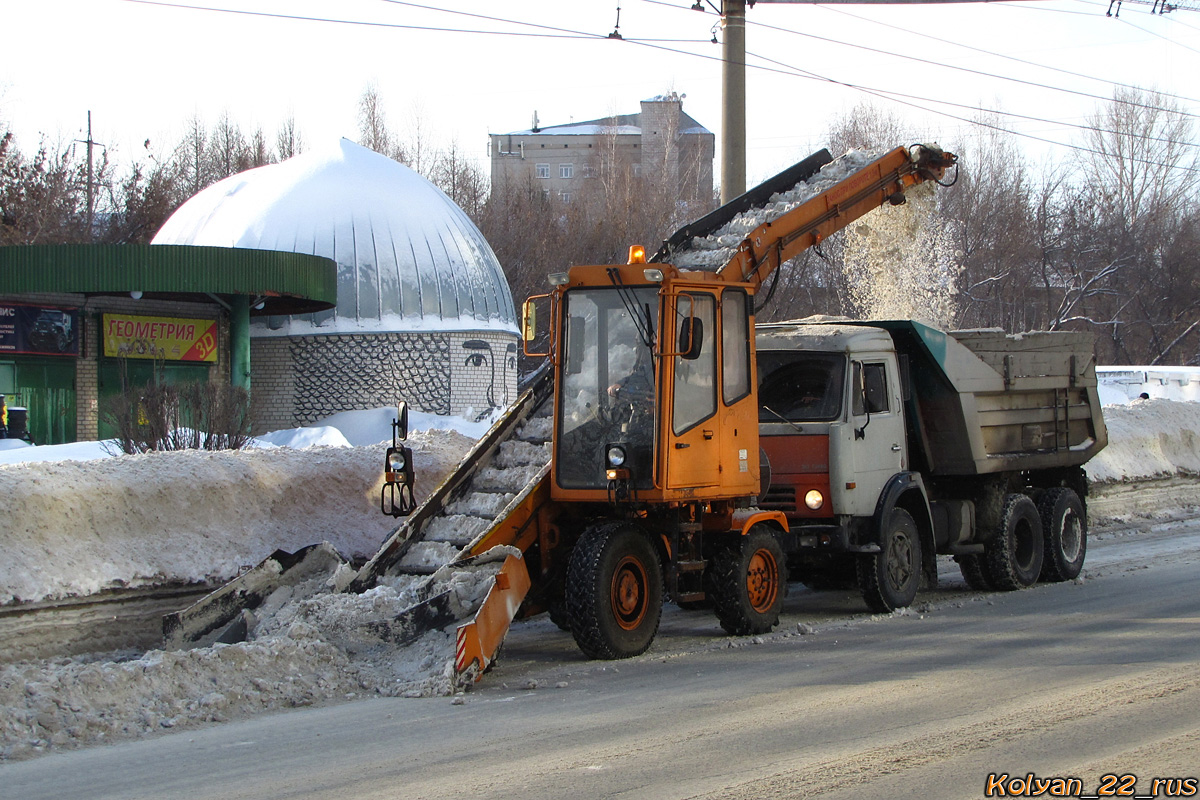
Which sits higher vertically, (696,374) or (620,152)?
(620,152)

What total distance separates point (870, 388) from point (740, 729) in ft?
17.1

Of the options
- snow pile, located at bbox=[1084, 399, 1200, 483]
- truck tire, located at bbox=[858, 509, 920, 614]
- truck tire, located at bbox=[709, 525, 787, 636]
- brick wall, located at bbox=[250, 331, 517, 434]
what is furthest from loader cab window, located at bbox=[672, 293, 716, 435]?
brick wall, located at bbox=[250, 331, 517, 434]

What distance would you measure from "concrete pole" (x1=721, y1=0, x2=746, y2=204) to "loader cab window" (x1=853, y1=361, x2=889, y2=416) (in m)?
4.08

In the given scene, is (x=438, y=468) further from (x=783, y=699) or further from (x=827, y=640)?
(x=783, y=699)

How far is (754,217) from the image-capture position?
11.4 meters

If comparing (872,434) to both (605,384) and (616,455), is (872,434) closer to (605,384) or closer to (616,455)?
(605,384)

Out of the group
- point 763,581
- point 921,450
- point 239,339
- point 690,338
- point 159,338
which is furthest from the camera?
point 239,339

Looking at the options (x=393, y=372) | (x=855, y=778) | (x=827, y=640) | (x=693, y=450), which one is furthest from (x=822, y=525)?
(x=393, y=372)

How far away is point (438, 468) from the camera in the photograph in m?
12.9

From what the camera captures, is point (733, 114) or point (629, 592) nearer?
point (629, 592)

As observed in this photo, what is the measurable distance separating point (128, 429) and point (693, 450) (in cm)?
995

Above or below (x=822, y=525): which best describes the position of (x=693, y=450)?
above

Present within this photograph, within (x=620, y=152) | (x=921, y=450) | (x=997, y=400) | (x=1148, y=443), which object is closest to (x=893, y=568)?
(x=921, y=450)

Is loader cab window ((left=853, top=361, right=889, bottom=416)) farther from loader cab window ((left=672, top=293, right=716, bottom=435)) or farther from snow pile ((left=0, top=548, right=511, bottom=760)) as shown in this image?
snow pile ((left=0, top=548, right=511, bottom=760))
